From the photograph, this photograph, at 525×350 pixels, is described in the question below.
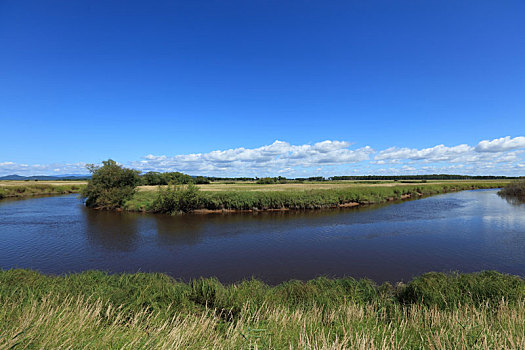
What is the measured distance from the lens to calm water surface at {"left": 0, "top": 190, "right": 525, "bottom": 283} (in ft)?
41.9

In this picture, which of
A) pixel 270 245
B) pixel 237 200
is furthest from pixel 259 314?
pixel 237 200

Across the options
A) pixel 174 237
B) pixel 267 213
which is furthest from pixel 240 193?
pixel 174 237

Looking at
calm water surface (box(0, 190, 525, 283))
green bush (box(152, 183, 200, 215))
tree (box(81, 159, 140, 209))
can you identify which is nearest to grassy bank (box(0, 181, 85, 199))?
tree (box(81, 159, 140, 209))

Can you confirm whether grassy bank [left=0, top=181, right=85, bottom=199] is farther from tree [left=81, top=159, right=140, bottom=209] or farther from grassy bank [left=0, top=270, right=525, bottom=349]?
grassy bank [left=0, top=270, right=525, bottom=349]

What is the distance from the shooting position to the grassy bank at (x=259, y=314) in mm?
3312

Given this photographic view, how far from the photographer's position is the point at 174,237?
765 inches

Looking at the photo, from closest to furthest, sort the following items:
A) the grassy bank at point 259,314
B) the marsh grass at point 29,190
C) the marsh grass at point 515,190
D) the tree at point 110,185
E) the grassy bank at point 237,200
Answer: the grassy bank at point 259,314, the grassy bank at point 237,200, the tree at point 110,185, the marsh grass at point 515,190, the marsh grass at point 29,190

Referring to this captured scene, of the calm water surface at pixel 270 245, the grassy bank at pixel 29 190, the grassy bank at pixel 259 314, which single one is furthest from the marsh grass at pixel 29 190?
the grassy bank at pixel 259 314

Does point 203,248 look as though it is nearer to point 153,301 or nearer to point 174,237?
point 174,237

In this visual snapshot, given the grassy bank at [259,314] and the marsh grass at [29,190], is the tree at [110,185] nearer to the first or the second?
the marsh grass at [29,190]

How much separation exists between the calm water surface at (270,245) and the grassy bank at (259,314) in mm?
4407

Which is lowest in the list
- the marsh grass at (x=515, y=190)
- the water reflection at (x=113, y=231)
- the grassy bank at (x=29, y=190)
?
the water reflection at (x=113, y=231)

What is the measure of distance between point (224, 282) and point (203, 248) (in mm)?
5996

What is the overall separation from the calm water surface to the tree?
24.2 feet
